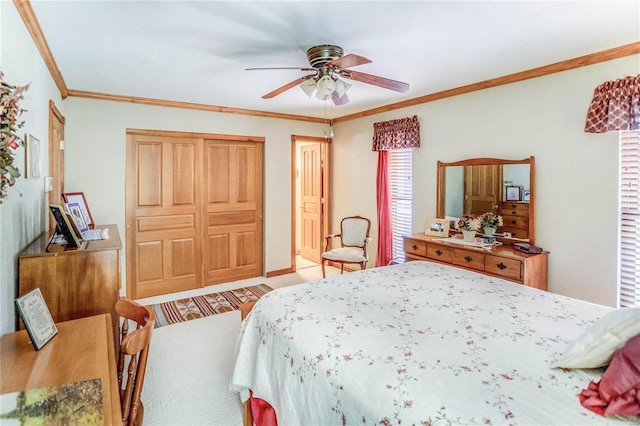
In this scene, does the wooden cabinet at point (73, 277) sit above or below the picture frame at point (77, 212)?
below

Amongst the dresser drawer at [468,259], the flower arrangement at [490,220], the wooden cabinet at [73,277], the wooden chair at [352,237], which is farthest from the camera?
the wooden chair at [352,237]

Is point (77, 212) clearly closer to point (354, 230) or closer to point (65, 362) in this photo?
point (65, 362)

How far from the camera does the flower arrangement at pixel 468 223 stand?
3.61m

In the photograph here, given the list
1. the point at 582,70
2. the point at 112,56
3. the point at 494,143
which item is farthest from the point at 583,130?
the point at 112,56

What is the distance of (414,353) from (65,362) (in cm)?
135

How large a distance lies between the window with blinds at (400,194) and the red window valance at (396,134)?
0.58 feet

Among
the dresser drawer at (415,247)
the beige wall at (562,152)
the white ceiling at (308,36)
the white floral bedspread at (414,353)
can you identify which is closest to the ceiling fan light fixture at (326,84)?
the white ceiling at (308,36)

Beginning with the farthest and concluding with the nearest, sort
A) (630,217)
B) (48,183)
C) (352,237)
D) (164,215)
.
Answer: (352,237) → (164,215) → (48,183) → (630,217)

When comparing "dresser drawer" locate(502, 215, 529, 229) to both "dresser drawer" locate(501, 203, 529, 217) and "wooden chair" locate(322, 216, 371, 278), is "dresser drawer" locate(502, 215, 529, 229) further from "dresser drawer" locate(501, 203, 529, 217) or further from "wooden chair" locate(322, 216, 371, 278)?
"wooden chair" locate(322, 216, 371, 278)

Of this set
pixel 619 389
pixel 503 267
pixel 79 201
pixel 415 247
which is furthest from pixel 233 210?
pixel 619 389

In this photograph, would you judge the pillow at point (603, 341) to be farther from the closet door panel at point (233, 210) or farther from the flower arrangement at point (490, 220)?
the closet door panel at point (233, 210)

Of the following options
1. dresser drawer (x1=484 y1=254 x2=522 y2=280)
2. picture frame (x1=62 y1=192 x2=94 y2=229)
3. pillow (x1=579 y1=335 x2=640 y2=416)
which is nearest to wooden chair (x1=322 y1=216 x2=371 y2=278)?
dresser drawer (x1=484 y1=254 x2=522 y2=280)

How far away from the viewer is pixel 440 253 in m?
3.67

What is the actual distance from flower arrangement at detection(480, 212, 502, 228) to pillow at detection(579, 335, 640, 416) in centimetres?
253
